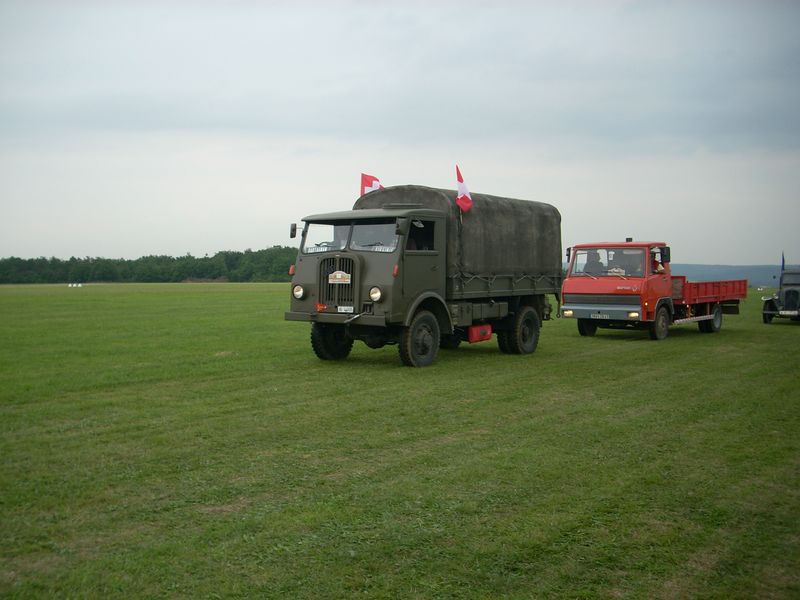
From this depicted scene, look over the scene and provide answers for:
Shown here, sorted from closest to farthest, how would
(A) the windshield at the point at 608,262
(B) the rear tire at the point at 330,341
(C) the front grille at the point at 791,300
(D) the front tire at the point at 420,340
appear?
(D) the front tire at the point at 420,340 < (B) the rear tire at the point at 330,341 < (A) the windshield at the point at 608,262 < (C) the front grille at the point at 791,300

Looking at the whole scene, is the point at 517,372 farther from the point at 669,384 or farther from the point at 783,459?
the point at 783,459

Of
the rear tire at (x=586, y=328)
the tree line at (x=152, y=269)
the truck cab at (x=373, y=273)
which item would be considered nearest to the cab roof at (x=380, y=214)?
the truck cab at (x=373, y=273)

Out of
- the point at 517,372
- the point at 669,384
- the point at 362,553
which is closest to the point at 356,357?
the point at 517,372

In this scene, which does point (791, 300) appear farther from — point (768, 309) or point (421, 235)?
point (421, 235)

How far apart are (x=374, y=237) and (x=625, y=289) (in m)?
8.43

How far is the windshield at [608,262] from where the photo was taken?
20016 mm

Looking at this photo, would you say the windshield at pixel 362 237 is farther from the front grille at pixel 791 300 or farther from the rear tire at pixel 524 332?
the front grille at pixel 791 300

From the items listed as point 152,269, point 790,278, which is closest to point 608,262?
point 790,278

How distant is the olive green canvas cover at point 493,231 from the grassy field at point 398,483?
272 centimetres

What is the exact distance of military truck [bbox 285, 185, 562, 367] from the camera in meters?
13.6

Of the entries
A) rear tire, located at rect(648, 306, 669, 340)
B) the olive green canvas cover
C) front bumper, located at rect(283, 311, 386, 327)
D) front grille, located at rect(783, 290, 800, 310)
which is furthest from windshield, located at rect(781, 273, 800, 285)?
front bumper, located at rect(283, 311, 386, 327)

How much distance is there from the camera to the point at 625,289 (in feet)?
64.4

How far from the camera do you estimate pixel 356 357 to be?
15867mm

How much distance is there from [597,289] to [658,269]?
5.56ft
